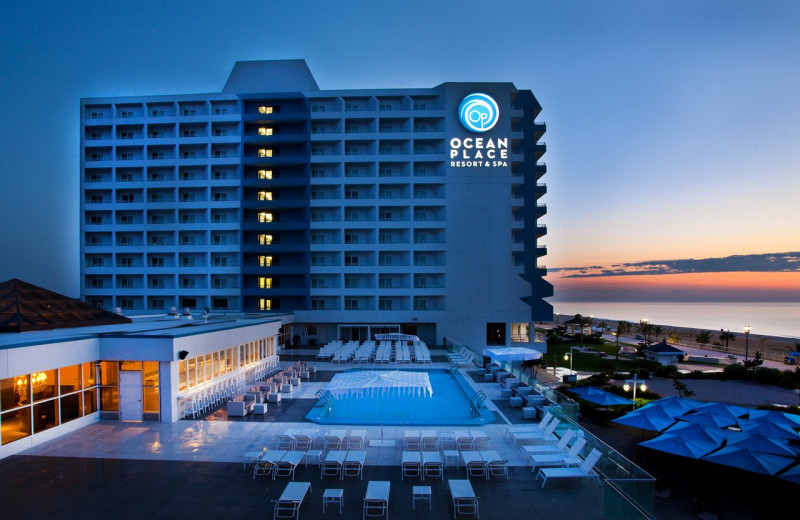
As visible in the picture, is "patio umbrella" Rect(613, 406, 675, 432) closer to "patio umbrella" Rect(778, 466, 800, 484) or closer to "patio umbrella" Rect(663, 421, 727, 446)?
"patio umbrella" Rect(663, 421, 727, 446)

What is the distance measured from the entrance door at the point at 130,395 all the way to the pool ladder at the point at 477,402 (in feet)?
41.8

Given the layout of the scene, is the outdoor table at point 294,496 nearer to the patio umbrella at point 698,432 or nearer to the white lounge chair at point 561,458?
the white lounge chair at point 561,458

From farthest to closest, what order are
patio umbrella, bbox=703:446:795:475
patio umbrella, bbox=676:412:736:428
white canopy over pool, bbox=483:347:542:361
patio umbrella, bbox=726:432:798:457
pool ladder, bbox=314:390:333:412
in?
white canopy over pool, bbox=483:347:542:361, pool ladder, bbox=314:390:333:412, patio umbrella, bbox=676:412:736:428, patio umbrella, bbox=726:432:798:457, patio umbrella, bbox=703:446:795:475

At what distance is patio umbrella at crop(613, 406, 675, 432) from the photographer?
545 inches

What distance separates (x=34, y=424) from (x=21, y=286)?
10389mm

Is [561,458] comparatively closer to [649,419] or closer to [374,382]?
[649,419]

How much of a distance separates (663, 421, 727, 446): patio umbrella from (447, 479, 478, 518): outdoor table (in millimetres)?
7412

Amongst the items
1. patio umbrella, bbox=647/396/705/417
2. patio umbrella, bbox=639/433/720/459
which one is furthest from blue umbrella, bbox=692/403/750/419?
patio umbrella, bbox=639/433/720/459

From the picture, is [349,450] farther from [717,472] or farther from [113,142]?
[113,142]

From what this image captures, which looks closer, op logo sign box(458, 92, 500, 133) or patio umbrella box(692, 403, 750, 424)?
patio umbrella box(692, 403, 750, 424)

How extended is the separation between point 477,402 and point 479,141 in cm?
2929

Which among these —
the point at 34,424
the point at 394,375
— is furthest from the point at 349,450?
the point at 34,424

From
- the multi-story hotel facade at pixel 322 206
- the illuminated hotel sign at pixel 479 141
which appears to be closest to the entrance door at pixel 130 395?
the multi-story hotel facade at pixel 322 206

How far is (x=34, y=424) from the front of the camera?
13211 mm
